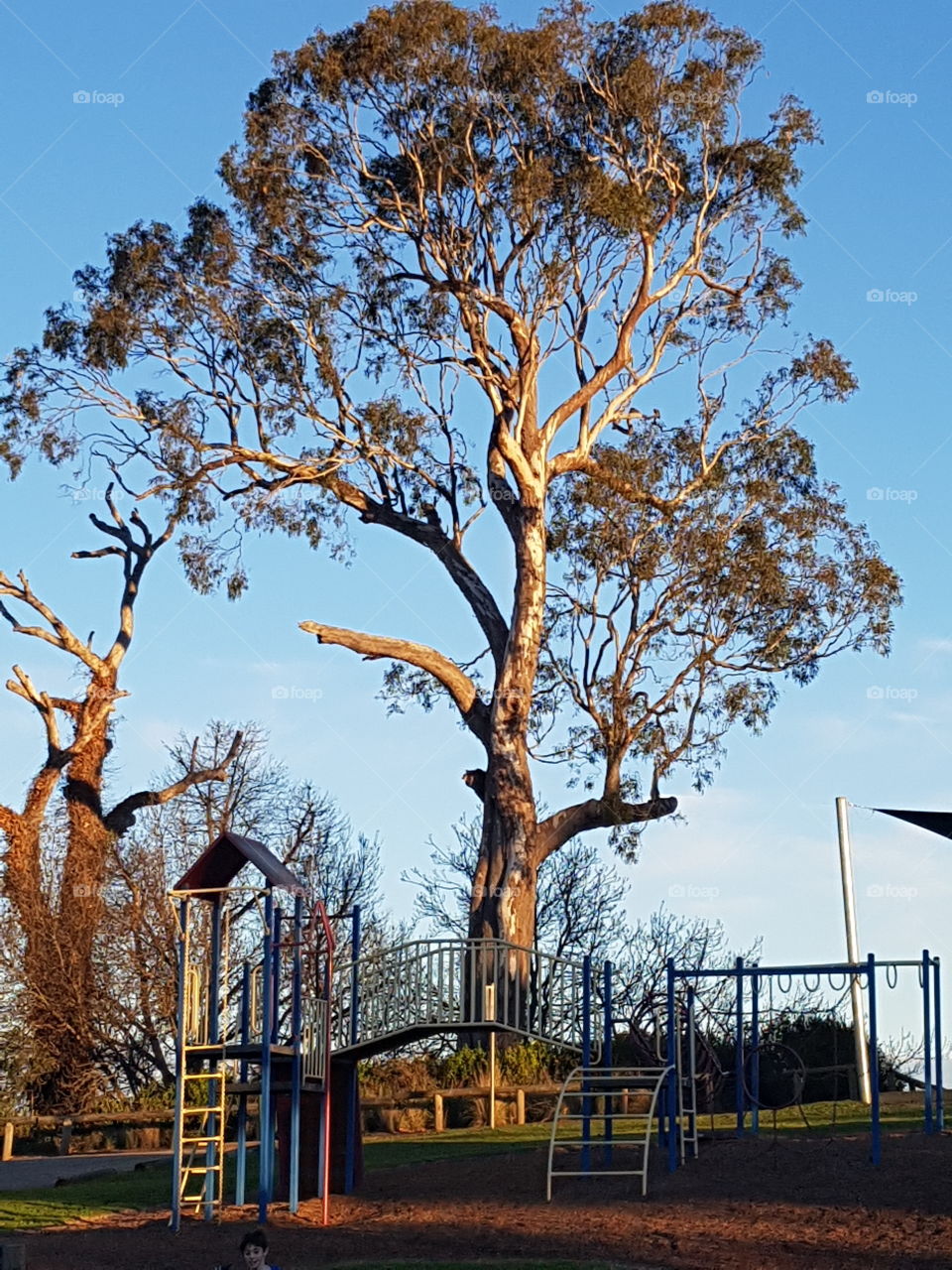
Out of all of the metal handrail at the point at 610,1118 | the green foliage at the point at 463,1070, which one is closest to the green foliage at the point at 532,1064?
the green foliage at the point at 463,1070

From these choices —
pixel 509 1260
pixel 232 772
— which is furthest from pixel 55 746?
pixel 509 1260

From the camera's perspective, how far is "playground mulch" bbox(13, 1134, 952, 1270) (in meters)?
12.0

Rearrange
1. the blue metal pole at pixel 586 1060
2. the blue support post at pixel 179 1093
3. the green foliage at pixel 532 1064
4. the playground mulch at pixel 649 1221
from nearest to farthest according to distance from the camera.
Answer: the playground mulch at pixel 649 1221
the blue support post at pixel 179 1093
the blue metal pole at pixel 586 1060
the green foliage at pixel 532 1064

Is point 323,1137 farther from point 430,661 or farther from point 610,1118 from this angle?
point 430,661

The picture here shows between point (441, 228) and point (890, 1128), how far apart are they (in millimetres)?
17492

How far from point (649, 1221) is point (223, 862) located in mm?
5335

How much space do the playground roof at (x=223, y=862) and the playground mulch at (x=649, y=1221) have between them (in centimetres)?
295

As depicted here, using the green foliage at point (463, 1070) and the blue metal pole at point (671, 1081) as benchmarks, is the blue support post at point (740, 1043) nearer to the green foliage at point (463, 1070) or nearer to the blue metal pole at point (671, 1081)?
the blue metal pole at point (671, 1081)

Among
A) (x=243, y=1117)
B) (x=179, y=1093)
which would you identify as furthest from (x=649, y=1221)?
(x=179, y=1093)

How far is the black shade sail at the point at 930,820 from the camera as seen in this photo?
16703 mm

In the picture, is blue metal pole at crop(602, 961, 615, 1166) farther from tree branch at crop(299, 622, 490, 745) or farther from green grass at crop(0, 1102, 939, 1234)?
tree branch at crop(299, 622, 490, 745)

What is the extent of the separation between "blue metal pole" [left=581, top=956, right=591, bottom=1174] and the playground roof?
301 centimetres

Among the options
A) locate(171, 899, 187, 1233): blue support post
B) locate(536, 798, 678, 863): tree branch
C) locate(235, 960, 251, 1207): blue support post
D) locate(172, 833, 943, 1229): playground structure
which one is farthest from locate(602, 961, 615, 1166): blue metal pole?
locate(536, 798, 678, 863): tree branch

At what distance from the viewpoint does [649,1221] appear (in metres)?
13.2
